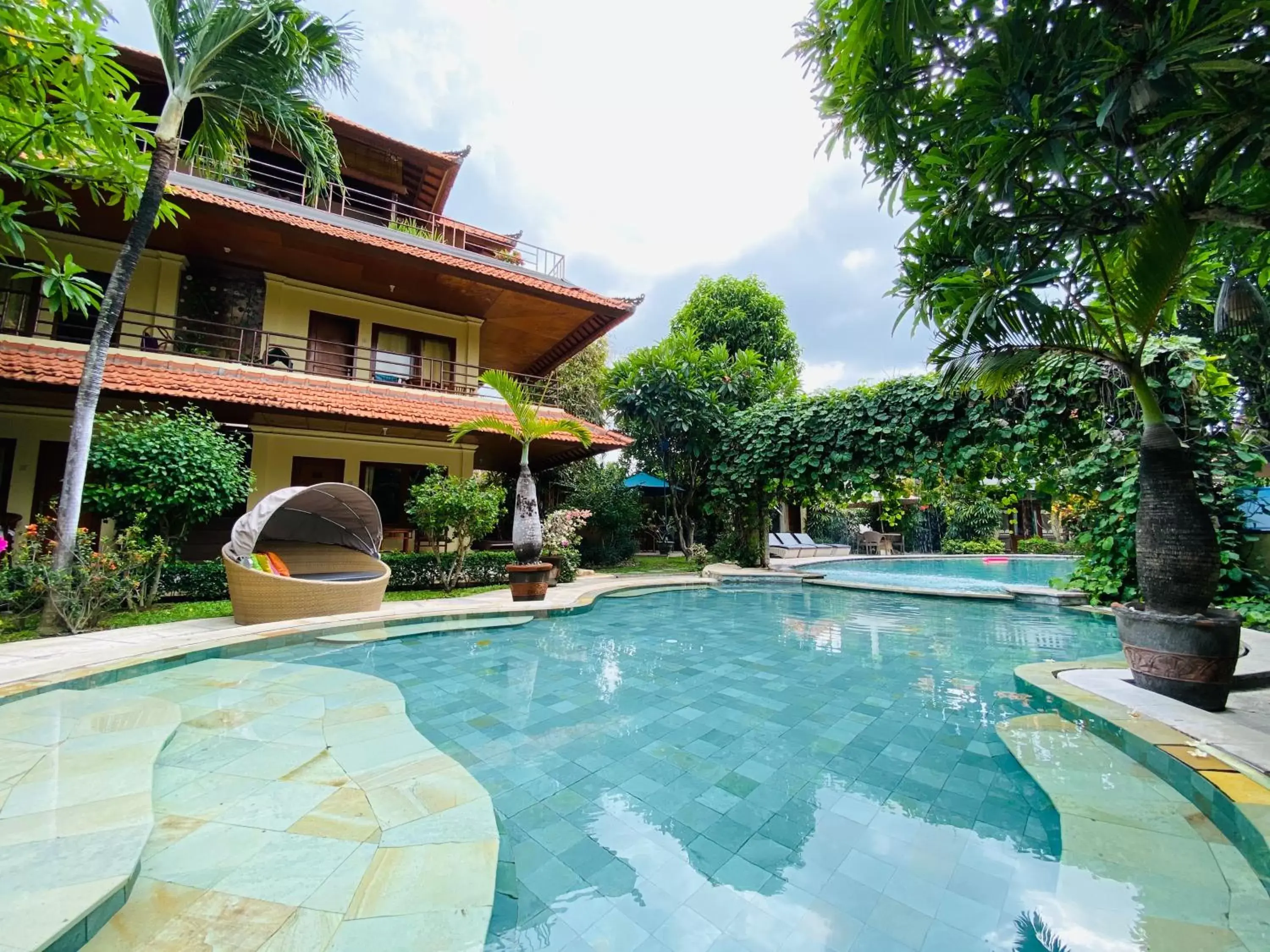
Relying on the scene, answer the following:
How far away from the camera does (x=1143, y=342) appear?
3.33 metres

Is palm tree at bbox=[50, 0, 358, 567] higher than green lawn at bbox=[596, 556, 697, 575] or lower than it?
higher

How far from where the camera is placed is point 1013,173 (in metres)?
2.93

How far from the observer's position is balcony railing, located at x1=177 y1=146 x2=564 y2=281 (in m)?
10.8

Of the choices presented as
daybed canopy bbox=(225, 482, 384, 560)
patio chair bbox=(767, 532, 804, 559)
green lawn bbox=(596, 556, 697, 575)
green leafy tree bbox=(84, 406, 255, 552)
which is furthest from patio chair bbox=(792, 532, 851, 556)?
green leafy tree bbox=(84, 406, 255, 552)

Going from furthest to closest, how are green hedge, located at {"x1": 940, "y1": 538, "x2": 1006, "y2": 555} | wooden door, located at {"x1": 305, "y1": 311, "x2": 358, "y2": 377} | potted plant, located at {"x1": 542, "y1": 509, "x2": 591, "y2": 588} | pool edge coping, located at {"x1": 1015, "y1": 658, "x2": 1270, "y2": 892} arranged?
green hedge, located at {"x1": 940, "y1": 538, "x2": 1006, "y2": 555} → wooden door, located at {"x1": 305, "y1": 311, "x2": 358, "y2": 377} → potted plant, located at {"x1": 542, "y1": 509, "x2": 591, "y2": 588} → pool edge coping, located at {"x1": 1015, "y1": 658, "x2": 1270, "y2": 892}

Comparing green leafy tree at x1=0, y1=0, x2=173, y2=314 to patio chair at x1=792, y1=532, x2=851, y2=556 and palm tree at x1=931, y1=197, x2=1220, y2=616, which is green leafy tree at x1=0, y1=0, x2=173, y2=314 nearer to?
palm tree at x1=931, y1=197, x2=1220, y2=616

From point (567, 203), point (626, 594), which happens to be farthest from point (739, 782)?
point (567, 203)

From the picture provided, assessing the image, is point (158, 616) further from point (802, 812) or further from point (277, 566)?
point (802, 812)

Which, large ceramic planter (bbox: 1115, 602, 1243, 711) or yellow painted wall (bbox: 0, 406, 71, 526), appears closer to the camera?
large ceramic planter (bbox: 1115, 602, 1243, 711)

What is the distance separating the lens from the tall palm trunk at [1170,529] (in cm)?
299

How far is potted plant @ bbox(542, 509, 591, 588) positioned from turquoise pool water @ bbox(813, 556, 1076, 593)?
5893 mm

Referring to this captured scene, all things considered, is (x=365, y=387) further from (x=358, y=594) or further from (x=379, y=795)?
(x=379, y=795)

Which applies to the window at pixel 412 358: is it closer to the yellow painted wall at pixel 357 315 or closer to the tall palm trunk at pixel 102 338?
the yellow painted wall at pixel 357 315

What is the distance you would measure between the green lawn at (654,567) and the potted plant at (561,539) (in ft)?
5.33
